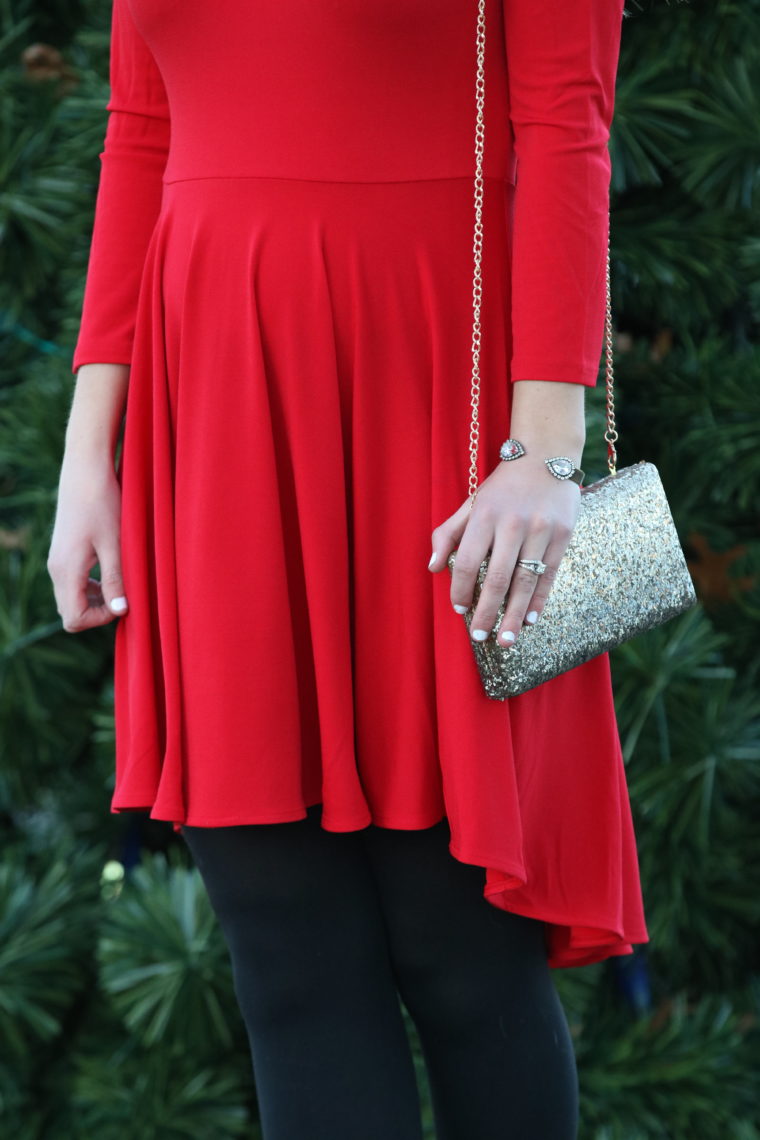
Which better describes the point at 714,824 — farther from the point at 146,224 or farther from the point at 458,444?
the point at 146,224

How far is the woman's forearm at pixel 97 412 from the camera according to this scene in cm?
88

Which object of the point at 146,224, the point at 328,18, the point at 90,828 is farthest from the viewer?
the point at 90,828

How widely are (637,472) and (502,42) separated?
0.97ft

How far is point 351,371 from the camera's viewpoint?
2.55ft

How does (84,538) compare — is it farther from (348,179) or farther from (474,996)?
(474,996)

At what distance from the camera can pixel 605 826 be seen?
2.74 ft

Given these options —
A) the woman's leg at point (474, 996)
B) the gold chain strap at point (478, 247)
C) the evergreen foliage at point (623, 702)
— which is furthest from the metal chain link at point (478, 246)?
the evergreen foliage at point (623, 702)

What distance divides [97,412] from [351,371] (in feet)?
0.74

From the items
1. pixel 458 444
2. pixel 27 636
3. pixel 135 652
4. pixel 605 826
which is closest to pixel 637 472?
pixel 458 444

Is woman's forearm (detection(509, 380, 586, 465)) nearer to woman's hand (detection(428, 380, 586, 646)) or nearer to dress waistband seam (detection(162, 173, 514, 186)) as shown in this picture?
woman's hand (detection(428, 380, 586, 646))

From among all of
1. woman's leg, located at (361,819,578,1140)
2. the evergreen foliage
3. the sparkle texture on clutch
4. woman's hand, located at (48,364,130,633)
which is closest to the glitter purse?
the sparkle texture on clutch

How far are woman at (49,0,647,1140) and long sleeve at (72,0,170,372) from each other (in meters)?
0.08

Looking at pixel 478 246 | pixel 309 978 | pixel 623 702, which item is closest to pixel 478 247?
pixel 478 246

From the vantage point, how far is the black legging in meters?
0.78
